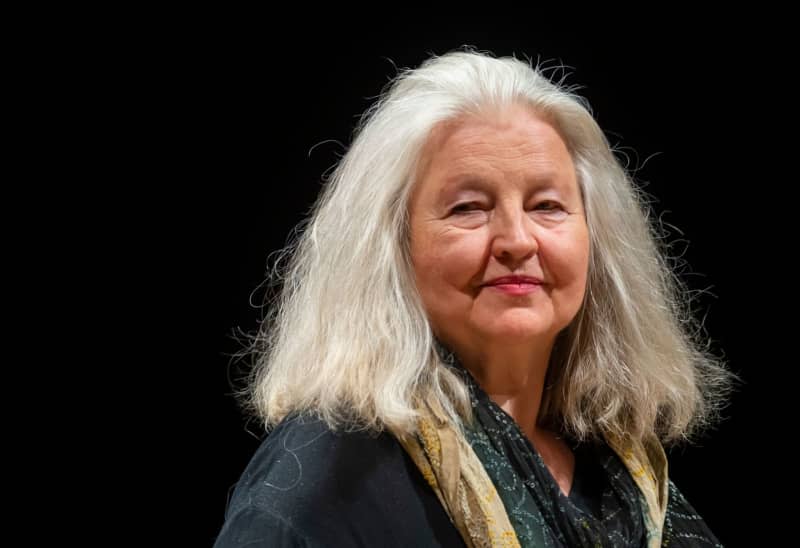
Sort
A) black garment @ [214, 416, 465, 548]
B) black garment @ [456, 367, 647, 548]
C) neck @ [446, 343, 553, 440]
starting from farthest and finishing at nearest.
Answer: neck @ [446, 343, 553, 440]
black garment @ [456, 367, 647, 548]
black garment @ [214, 416, 465, 548]

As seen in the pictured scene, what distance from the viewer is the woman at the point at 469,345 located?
5.26ft

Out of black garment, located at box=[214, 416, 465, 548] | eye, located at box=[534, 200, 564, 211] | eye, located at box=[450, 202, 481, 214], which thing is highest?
eye, located at box=[450, 202, 481, 214]

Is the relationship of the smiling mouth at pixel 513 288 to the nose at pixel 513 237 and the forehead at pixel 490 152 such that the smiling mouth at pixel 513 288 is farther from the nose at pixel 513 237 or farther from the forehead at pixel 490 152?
the forehead at pixel 490 152

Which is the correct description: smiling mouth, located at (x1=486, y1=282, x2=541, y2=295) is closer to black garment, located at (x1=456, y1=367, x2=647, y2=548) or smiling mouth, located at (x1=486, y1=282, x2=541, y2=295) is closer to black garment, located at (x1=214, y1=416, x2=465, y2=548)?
black garment, located at (x1=456, y1=367, x2=647, y2=548)

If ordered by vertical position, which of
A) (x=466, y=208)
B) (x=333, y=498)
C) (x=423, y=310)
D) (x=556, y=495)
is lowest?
(x=556, y=495)

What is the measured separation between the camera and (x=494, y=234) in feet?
5.51

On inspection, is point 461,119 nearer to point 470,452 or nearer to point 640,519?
point 470,452

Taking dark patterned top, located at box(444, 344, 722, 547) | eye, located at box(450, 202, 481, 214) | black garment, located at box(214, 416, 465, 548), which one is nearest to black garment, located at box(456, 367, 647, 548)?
dark patterned top, located at box(444, 344, 722, 547)

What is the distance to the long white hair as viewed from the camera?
5.50 feet

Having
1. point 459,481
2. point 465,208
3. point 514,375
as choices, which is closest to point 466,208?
point 465,208

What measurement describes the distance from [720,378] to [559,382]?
31cm

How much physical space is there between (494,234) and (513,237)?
0.03 meters

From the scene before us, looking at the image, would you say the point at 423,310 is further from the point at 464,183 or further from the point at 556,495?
the point at 556,495

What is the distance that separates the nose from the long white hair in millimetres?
143
